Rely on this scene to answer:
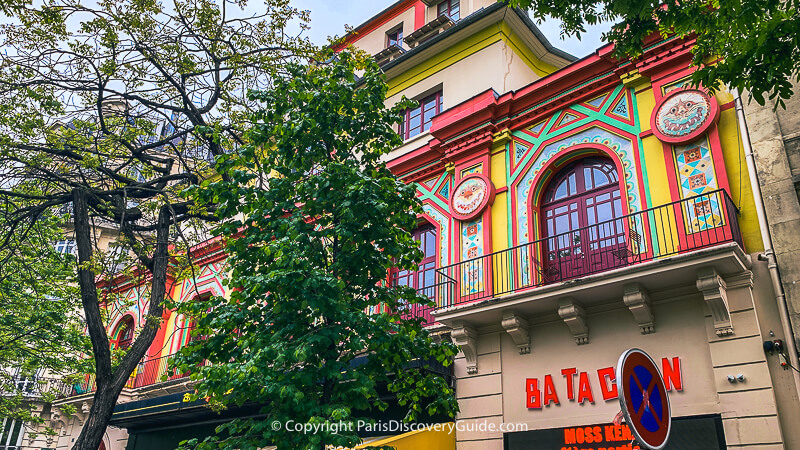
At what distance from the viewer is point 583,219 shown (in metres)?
11.2

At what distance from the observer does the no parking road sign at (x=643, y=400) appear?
13.7 ft

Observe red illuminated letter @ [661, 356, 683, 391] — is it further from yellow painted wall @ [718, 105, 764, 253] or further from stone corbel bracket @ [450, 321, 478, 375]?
stone corbel bracket @ [450, 321, 478, 375]

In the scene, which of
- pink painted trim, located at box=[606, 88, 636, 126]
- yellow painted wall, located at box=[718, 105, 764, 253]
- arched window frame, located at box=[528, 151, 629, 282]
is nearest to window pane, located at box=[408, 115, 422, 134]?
arched window frame, located at box=[528, 151, 629, 282]

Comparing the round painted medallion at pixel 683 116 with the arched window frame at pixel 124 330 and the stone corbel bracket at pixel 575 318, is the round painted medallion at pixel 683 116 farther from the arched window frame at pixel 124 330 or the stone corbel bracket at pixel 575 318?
the arched window frame at pixel 124 330

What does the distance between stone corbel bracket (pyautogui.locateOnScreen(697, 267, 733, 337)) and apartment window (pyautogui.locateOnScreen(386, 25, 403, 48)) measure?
11852mm

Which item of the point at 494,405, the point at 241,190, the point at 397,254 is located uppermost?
the point at 241,190

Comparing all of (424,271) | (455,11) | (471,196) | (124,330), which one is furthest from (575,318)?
(124,330)

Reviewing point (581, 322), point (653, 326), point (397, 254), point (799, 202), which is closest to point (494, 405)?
point (581, 322)

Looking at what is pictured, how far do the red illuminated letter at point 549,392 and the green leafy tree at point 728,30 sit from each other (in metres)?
5.52

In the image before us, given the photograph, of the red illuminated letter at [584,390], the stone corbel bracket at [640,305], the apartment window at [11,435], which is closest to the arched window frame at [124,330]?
the apartment window at [11,435]

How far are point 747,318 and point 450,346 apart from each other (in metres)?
4.32

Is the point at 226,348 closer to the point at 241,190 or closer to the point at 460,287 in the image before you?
the point at 241,190

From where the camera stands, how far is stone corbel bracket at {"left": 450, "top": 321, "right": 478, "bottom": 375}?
1097 cm

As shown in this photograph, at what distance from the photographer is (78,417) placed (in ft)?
67.5
